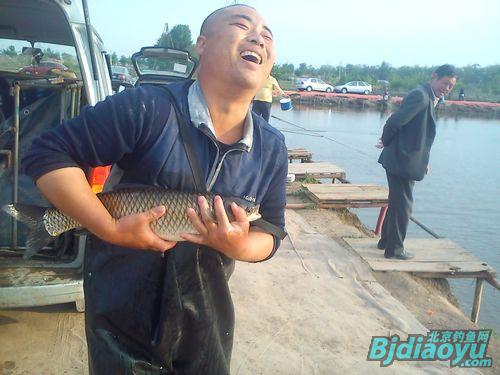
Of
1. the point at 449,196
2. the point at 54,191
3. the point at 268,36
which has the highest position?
the point at 268,36

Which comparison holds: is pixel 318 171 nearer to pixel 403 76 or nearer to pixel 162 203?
pixel 162 203

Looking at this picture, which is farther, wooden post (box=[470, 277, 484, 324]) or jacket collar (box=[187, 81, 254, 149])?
wooden post (box=[470, 277, 484, 324])

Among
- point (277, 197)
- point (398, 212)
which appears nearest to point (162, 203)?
point (277, 197)

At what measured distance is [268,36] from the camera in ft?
5.99

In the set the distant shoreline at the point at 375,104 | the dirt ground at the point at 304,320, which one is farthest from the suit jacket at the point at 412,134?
the distant shoreline at the point at 375,104

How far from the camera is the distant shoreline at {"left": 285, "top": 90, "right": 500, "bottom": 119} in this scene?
39.1 m

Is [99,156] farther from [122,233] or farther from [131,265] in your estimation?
[131,265]

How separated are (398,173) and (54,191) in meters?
4.62

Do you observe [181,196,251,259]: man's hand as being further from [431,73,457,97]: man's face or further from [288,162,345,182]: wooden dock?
[288,162,345,182]: wooden dock

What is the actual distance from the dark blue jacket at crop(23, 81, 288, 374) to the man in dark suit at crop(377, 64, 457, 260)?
4103 mm

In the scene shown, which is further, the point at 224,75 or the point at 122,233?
the point at 224,75

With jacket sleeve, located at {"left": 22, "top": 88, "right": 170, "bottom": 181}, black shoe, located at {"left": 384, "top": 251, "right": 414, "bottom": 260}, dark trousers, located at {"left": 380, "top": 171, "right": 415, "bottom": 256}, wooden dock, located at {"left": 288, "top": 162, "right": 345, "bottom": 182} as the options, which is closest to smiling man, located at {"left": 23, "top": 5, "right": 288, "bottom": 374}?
jacket sleeve, located at {"left": 22, "top": 88, "right": 170, "bottom": 181}

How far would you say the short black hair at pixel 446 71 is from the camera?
5.44 meters

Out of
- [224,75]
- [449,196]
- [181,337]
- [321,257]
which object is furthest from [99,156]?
[449,196]
